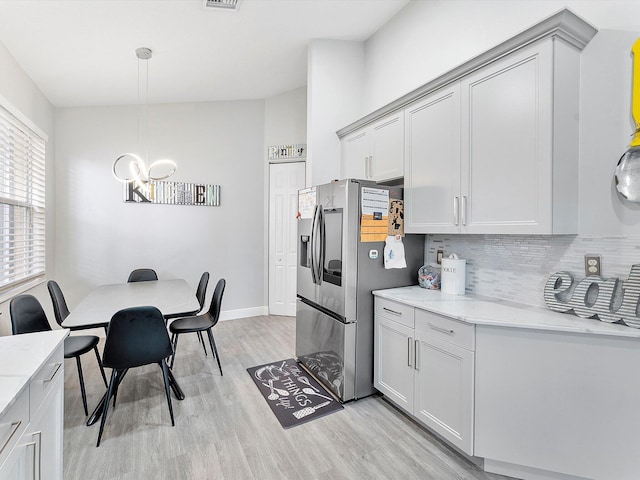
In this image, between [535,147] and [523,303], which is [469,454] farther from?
[535,147]

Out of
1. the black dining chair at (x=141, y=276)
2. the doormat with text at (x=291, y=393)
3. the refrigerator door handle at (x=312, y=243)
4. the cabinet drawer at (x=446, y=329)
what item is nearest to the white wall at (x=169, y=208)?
the black dining chair at (x=141, y=276)

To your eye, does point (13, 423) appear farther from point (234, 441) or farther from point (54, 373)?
point (234, 441)

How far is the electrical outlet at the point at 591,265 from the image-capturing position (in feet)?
5.73

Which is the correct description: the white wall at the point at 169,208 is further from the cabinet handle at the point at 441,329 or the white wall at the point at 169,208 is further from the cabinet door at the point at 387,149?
the cabinet handle at the point at 441,329

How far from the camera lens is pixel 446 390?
192 centimetres

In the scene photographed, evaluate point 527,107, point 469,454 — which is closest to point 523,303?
point 469,454

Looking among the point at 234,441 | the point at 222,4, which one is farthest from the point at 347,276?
Answer: the point at 222,4

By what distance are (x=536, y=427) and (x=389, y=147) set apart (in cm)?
219

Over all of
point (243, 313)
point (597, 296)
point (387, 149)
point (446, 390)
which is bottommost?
point (243, 313)

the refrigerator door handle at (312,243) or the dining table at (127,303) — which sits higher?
the refrigerator door handle at (312,243)

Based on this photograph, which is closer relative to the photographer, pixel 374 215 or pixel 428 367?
pixel 428 367

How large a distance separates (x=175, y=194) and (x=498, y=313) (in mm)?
4071

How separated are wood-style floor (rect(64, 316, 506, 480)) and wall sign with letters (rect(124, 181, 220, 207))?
226 cm

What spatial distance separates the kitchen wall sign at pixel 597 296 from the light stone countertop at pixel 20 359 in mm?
2438
